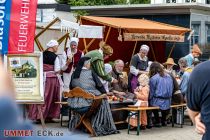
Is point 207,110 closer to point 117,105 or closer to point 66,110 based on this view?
point 117,105

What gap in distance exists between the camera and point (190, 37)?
1803 cm

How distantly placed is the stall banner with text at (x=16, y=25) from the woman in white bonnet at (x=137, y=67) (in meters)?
3.57

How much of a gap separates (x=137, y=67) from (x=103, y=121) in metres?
2.73

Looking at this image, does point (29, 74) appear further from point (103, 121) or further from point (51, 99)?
point (51, 99)

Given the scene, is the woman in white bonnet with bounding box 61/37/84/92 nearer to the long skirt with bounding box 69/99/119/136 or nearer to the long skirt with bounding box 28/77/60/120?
the long skirt with bounding box 28/77/60/120

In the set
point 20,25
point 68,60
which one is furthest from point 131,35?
point 20,25

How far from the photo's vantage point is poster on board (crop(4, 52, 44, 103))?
875 centimetres

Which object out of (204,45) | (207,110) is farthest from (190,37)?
(207,110)

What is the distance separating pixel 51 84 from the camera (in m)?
11.2

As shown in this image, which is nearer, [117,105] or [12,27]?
[12,27]

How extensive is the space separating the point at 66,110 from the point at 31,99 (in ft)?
8.95

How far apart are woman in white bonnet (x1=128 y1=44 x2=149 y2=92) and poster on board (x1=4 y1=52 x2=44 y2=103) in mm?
3504

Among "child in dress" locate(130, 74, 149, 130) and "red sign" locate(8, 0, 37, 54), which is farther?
"child in dress" locate(130, 74, 149, 130)

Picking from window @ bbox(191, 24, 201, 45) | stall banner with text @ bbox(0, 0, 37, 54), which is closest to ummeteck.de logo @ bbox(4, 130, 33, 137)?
stall banner with text @ bbox(0, 0, 37, 54)
